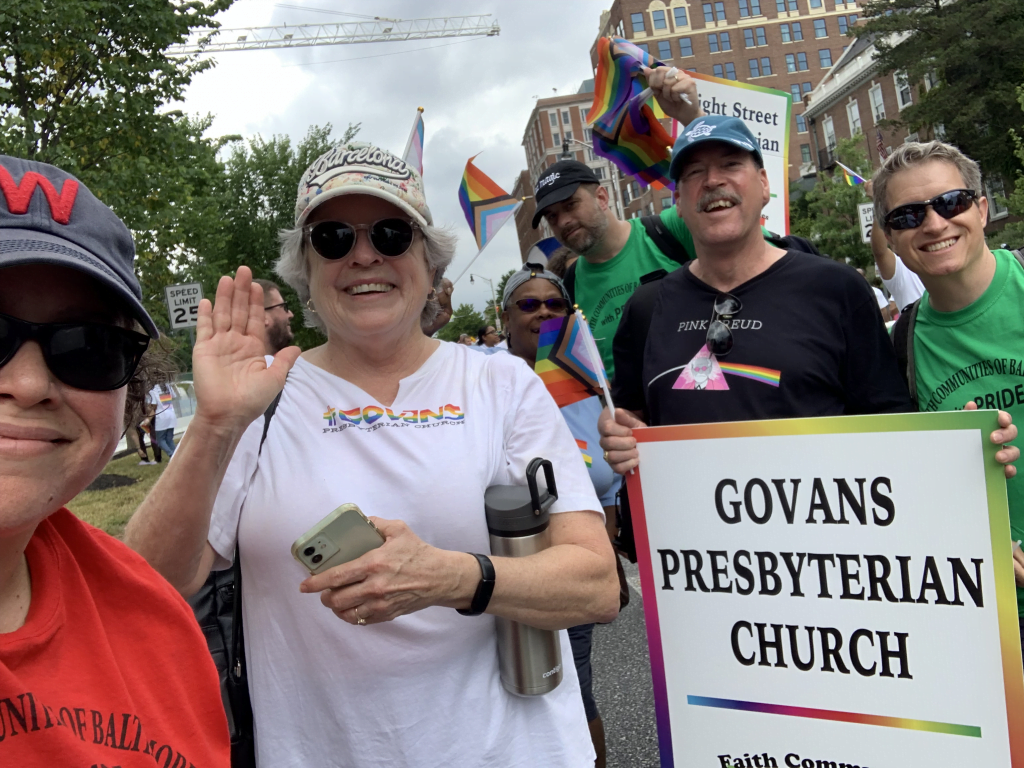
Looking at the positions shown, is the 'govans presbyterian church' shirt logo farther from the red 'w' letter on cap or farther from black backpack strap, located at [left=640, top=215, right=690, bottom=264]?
black backpack strap, located at [left=640, top=215, right=690, bottom=264]

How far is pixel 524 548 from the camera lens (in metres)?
1.55

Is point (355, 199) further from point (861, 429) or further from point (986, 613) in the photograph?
point (986, 613)

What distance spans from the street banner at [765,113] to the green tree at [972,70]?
30.9 meters

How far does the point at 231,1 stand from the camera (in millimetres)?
10945

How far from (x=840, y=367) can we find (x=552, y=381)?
1137 millimetres

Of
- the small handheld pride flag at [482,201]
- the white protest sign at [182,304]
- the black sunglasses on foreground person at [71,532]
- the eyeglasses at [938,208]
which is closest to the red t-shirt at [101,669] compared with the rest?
the black sunglasses on foreground person at [71,532]

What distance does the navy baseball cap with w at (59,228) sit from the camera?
0.88 meters

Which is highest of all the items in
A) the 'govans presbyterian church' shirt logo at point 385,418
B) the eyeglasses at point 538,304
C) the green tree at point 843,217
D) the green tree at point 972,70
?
the green tree at point 972,70

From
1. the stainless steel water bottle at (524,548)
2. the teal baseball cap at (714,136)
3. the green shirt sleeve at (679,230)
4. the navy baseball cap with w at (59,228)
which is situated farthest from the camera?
the green shirt sleeve at (679,230)

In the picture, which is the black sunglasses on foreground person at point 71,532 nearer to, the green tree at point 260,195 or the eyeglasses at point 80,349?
the eyeglasses at point 80,349

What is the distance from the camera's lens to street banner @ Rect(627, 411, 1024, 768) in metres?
1.87

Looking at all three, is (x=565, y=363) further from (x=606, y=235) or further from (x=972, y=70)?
A: (x=972, y=70)

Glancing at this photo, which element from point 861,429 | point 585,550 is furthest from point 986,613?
point 585,550

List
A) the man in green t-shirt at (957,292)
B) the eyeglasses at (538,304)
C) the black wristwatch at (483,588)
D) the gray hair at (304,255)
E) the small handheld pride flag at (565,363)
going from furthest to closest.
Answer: the eyeglasses at (538,304) → the small handheld pride flag at (565,363) → the man in green t-shirt at (957,292) → the gray hair at (304,255) → the black wristwatch at (483,588)
